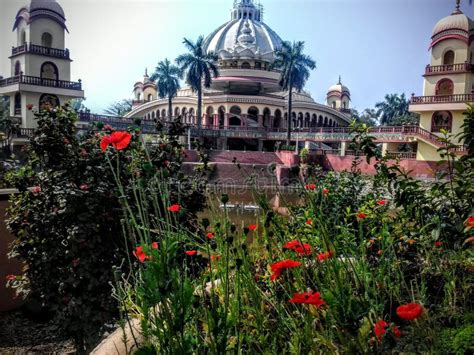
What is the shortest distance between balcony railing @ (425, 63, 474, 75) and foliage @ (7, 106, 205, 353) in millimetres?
21388

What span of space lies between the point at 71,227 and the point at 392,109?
51162mm

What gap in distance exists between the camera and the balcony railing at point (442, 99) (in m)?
20.5

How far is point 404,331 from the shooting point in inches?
89.9

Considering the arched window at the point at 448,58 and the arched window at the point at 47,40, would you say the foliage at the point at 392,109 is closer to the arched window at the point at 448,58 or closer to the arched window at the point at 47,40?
the arched window at the point at 448,58

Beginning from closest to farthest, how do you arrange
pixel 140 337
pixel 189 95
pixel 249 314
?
pixel 140 337
pixel 249 314
pixel 189 95

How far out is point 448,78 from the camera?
21531 mm

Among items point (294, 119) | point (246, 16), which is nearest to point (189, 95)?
point (294, 119)

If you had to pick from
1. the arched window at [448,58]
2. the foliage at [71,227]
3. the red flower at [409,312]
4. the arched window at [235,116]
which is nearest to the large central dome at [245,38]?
the arched window at [235,116]

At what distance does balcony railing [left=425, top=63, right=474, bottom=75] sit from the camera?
20.8 m

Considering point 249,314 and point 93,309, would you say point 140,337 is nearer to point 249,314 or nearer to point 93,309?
point 249,314

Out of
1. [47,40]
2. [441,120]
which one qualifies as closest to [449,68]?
[441,120]

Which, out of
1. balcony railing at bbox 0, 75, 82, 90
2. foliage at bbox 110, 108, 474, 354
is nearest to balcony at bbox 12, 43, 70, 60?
balcony railing at bbox 0, 75, 82, 90

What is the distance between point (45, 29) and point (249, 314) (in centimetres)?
2625

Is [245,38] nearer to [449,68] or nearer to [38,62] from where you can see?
[38,62]
